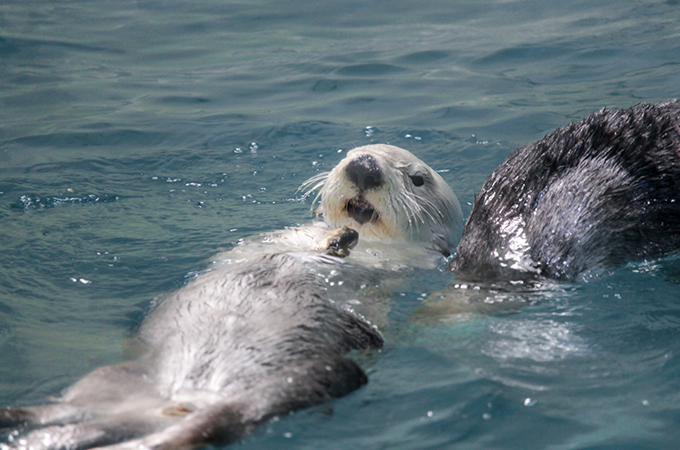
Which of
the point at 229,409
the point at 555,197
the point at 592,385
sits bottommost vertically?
the point at 592,385

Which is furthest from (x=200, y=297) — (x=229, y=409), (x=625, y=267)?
(x=625, y=267)

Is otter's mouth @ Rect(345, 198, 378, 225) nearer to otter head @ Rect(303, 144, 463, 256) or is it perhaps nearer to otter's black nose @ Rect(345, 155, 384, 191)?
otter head @ Rect(303, 144, 463, 256)

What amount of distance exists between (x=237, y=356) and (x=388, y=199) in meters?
1.94

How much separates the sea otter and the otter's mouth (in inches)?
2.3

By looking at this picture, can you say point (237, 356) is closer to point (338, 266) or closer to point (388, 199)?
point (338, 266)

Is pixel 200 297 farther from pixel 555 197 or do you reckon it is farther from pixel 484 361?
pixel 555 197

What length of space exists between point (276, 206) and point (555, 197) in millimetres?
2881

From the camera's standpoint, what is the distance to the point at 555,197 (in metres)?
3.68

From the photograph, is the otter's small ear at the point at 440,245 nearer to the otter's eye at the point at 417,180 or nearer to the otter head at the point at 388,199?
the otter head at the point at 388,199

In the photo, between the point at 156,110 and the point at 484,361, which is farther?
the point at 156,110

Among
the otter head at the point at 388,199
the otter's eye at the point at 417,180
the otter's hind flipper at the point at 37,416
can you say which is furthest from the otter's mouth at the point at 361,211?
the otter's hind flipper at the point at 37,416

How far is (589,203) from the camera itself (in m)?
3.58

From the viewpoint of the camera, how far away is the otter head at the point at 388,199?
431cm

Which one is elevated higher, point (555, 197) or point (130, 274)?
point (555, 197)
